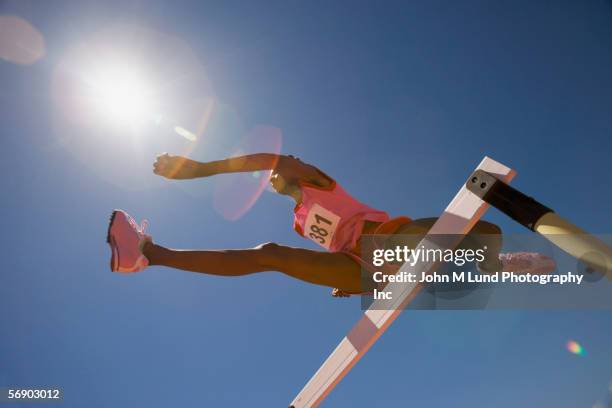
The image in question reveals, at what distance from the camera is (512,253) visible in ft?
10.1

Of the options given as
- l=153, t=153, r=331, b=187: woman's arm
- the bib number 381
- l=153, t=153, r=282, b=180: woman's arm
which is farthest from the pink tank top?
l=153, t=153, r=282, b=180: woman's arm

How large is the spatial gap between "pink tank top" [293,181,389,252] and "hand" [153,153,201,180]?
38.1 inches

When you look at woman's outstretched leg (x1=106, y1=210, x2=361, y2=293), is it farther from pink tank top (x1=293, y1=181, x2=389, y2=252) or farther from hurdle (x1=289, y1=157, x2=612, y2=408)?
hurdle (x1=289, y1=157, x2=612, y2=408)

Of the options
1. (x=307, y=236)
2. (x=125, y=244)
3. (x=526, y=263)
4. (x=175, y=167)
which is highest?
(x=175, y=167)

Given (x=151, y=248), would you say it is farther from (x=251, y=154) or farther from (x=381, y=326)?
(x=381, y=326)

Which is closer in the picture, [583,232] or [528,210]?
[583,232]

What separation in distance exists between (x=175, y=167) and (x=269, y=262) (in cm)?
111

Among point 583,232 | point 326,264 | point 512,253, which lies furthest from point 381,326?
point 583,232

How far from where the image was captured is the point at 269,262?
3.10 meters

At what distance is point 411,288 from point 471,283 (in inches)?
19.5

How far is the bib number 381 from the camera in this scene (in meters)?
3.48

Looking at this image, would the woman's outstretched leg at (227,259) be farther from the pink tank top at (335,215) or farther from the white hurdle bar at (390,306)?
the white hurdle bar at (390,306)

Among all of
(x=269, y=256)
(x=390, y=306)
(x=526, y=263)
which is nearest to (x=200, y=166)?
(x=269, y=256)

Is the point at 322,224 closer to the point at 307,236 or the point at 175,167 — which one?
the point at 307,236
